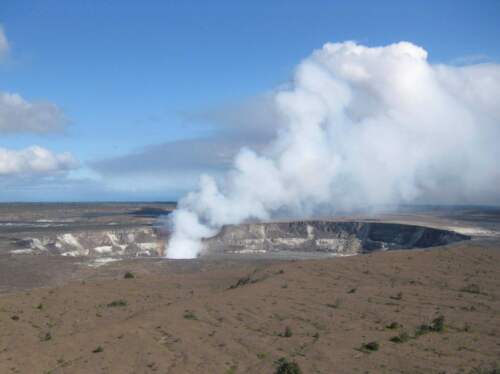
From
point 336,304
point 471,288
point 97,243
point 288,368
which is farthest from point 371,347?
point 97,243

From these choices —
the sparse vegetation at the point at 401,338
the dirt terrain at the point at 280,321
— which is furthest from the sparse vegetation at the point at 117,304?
the sparse vegetation at the point at 401,338

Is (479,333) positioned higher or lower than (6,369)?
higher

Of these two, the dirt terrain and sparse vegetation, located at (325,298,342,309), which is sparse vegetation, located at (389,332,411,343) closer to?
the dirt terrain

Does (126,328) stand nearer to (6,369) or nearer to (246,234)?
(6,369)

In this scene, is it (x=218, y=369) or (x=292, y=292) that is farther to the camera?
(x=292, y=292)

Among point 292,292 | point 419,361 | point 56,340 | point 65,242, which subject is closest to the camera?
point 419,361

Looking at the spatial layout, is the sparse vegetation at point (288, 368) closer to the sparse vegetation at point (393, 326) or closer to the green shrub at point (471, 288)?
the sparse vegetation at point (393, 326)

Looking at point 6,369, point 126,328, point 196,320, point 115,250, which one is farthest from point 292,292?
point 115,250
